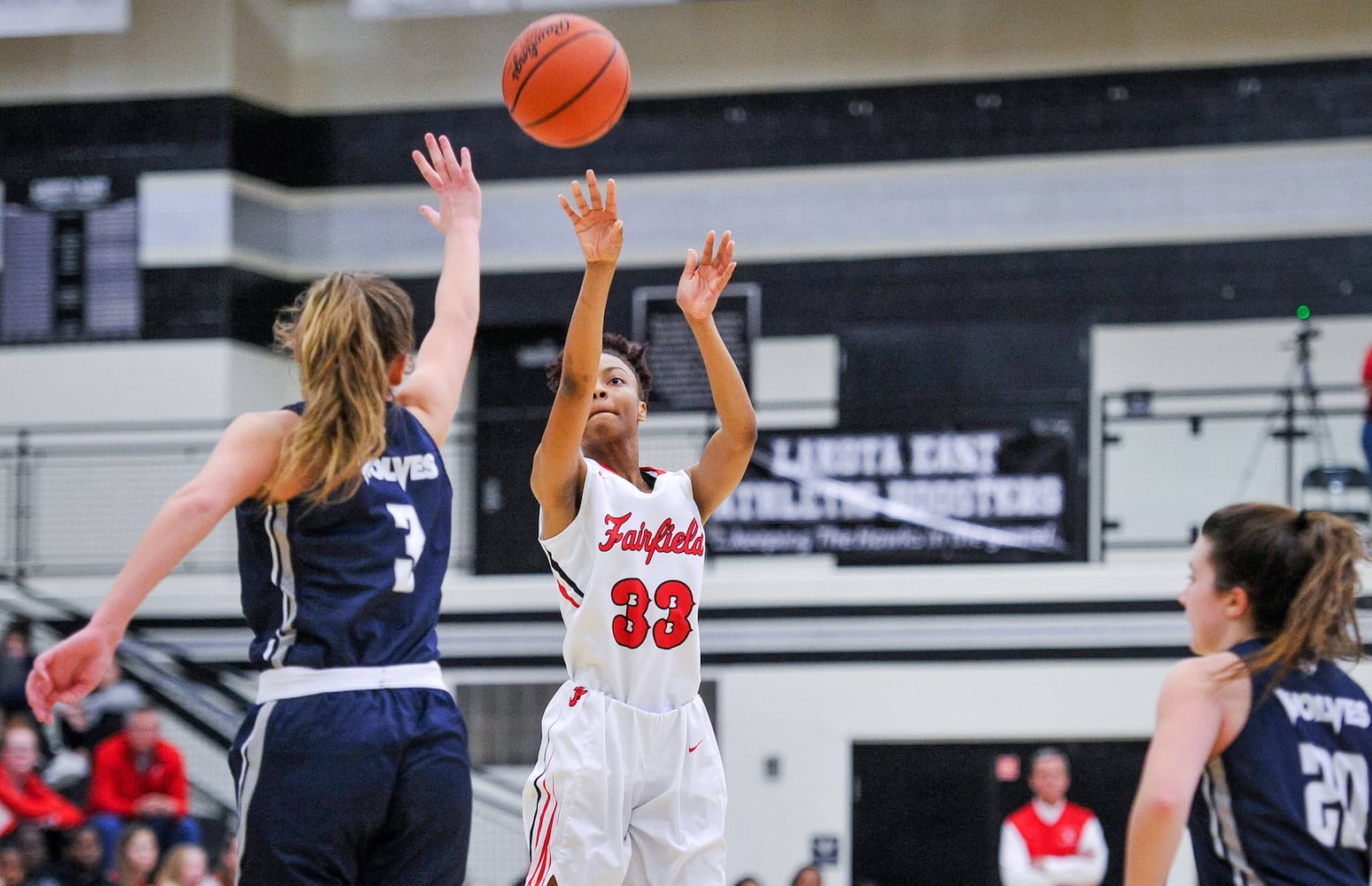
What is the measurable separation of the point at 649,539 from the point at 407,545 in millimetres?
1254

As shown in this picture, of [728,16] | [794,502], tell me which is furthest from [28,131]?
[794,502]

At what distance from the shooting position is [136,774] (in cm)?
1027

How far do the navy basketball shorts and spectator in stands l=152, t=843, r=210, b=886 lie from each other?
21.2ft

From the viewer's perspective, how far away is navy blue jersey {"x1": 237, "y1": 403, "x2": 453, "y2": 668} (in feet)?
10.2

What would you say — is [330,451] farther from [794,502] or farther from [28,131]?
[28,131]

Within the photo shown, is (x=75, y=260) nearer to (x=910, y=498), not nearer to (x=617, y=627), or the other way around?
(x=910, y=498)

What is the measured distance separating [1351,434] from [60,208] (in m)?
10.5

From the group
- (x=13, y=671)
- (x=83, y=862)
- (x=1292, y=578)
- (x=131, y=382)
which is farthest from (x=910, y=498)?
(x=1292, y=578)

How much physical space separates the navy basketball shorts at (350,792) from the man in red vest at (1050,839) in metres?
7.60

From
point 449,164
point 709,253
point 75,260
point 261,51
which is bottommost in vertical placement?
point 709,253

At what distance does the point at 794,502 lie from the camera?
1204 centimetres

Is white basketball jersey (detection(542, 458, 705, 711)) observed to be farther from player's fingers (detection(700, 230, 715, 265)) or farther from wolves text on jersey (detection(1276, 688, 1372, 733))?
wolves text on jersey (detection(1276, 688, 1372, 733))

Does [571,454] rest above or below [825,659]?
above

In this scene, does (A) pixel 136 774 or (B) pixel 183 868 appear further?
(A) pixel 136 774
